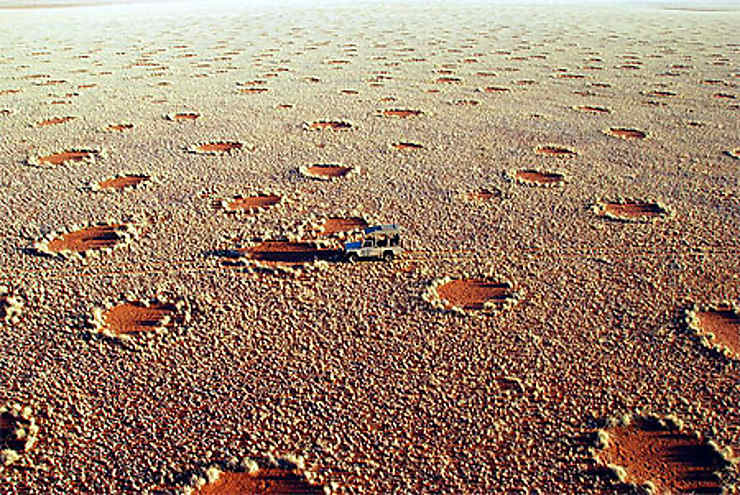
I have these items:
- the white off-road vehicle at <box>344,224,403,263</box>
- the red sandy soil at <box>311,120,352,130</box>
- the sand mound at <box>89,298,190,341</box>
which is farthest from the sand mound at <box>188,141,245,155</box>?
the sand mound at <box>89,298,190,341</box>

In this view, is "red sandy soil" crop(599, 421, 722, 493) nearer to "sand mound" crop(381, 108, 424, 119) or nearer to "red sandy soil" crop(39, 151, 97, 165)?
"red sandy soil" crop(39, 151, 97, 165)

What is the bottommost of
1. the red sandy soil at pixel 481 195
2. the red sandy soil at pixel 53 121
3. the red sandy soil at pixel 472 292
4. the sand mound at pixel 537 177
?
the red sandy soil at pixel 472 292

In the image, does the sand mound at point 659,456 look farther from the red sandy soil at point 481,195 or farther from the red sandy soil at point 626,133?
the red sandy soil at point 626,133

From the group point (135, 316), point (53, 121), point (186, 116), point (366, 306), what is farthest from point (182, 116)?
point (366, 306)

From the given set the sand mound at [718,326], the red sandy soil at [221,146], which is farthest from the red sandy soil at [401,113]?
the sand mound at [718,326]

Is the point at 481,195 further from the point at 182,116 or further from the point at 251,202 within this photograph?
the point at 182,116

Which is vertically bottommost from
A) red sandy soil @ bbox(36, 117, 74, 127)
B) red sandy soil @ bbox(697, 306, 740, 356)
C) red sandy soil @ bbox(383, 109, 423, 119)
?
red sandy soil @ bbox(697, 306, 740, 356)
